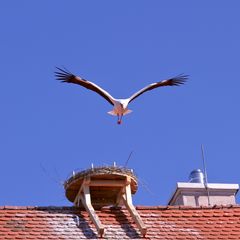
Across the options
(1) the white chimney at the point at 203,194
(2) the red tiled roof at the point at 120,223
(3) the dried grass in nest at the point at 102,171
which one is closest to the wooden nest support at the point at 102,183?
(3) the dried grass in nest at the point at 102,171

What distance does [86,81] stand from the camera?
28203 mm

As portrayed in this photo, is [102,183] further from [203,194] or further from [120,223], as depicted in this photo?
[203,194]

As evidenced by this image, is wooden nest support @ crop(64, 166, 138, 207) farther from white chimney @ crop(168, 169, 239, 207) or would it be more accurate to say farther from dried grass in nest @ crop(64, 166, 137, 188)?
white chimney @ crop(168, 169, 239, 207)

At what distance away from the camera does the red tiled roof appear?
26812mm

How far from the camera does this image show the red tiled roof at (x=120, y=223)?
88.0 ft

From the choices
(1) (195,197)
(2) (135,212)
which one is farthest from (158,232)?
(1) (195,197)

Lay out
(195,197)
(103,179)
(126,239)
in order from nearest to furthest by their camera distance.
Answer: (126,239) → (103,179) → (195,197)

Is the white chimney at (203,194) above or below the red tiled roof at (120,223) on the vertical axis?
above

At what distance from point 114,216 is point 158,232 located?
1442 mm

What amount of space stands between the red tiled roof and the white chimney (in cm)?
330

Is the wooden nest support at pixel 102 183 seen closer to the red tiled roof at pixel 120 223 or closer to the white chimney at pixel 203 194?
the red tiled roof at pixel 120 223

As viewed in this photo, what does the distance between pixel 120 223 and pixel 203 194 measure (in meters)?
5.56

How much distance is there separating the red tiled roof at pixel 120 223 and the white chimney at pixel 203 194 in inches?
130

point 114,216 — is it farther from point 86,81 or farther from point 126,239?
point 86,81
